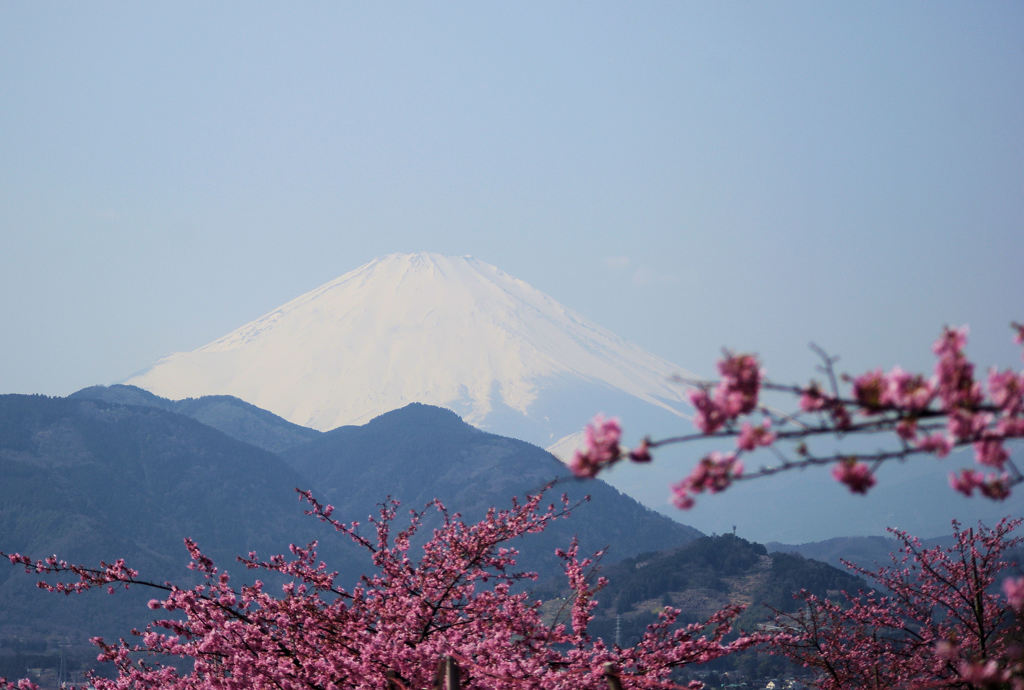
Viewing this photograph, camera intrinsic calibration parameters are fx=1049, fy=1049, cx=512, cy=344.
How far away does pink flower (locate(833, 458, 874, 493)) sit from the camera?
2.66 meters

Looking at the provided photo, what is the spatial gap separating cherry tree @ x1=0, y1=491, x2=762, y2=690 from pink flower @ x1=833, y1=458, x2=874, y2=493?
4904 millimetres

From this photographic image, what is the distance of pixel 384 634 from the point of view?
9.00 metres

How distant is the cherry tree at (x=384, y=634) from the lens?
29.0ft

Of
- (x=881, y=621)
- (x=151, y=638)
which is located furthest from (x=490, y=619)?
(x=881, y=621)

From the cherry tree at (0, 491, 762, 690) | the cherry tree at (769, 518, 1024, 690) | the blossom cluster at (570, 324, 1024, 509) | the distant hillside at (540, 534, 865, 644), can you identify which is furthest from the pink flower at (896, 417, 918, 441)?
the distant hillside at (540, 534, 865, 644)

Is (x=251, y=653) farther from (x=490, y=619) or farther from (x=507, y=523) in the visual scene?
(x=507, y=523)

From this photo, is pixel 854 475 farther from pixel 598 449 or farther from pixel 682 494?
pixel 598 449

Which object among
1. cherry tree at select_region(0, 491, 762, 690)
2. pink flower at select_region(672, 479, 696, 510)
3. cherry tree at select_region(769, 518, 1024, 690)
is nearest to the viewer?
pink flower at select_region(672, 479, 696, 510)

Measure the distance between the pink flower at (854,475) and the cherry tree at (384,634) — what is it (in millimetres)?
4904

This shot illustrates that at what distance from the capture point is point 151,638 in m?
9.94

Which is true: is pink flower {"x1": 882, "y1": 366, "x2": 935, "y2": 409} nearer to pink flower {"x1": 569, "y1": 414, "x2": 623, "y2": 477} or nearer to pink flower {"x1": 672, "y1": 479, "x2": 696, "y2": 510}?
pink flower {"x1": 672, "y1": 479, "x2": 696, "y2": 510}

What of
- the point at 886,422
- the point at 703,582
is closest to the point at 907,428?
the point at 886,422

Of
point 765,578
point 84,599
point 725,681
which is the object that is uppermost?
point 765,578

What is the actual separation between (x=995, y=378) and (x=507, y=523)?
9.65 meters
